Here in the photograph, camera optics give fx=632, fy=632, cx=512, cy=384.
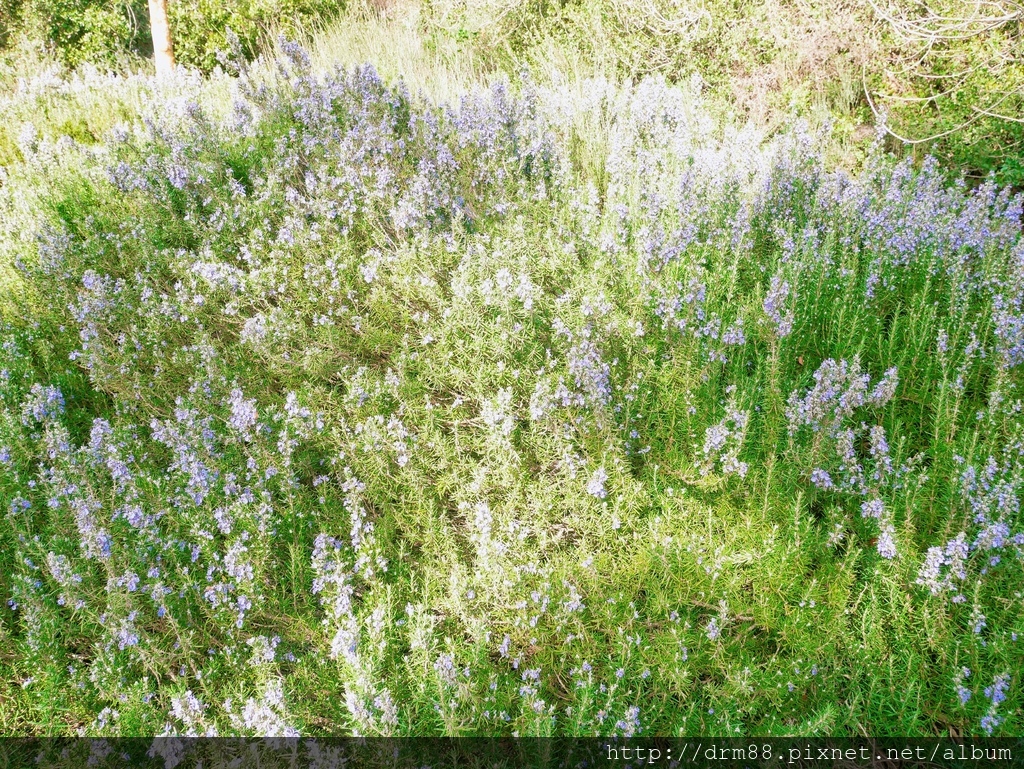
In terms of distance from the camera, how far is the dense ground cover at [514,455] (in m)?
2.21

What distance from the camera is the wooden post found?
8680 mm

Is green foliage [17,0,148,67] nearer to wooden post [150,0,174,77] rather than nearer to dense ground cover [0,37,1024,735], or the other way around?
wooden post [150,0,174,77]

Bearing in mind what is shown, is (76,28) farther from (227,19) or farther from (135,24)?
(227,19)

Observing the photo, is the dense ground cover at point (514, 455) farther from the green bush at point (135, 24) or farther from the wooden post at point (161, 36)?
the green bush at point (135, 24)

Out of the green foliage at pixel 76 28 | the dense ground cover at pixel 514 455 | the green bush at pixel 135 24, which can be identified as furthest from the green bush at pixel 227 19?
the dense ground cover at pixel 514 455

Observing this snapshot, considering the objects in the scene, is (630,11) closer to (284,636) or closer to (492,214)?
(492,214)

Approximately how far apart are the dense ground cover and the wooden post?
17.3 ft

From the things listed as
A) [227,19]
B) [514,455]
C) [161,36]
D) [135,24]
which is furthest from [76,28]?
[514,455]

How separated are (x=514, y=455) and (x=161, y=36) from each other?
9236 mm

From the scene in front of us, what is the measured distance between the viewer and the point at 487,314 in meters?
3.58

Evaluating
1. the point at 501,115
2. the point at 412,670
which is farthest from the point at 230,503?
the point at 501,115

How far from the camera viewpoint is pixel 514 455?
273 cm

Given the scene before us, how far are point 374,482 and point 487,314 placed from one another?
1.21 meters

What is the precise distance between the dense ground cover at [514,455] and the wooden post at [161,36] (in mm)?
5283
